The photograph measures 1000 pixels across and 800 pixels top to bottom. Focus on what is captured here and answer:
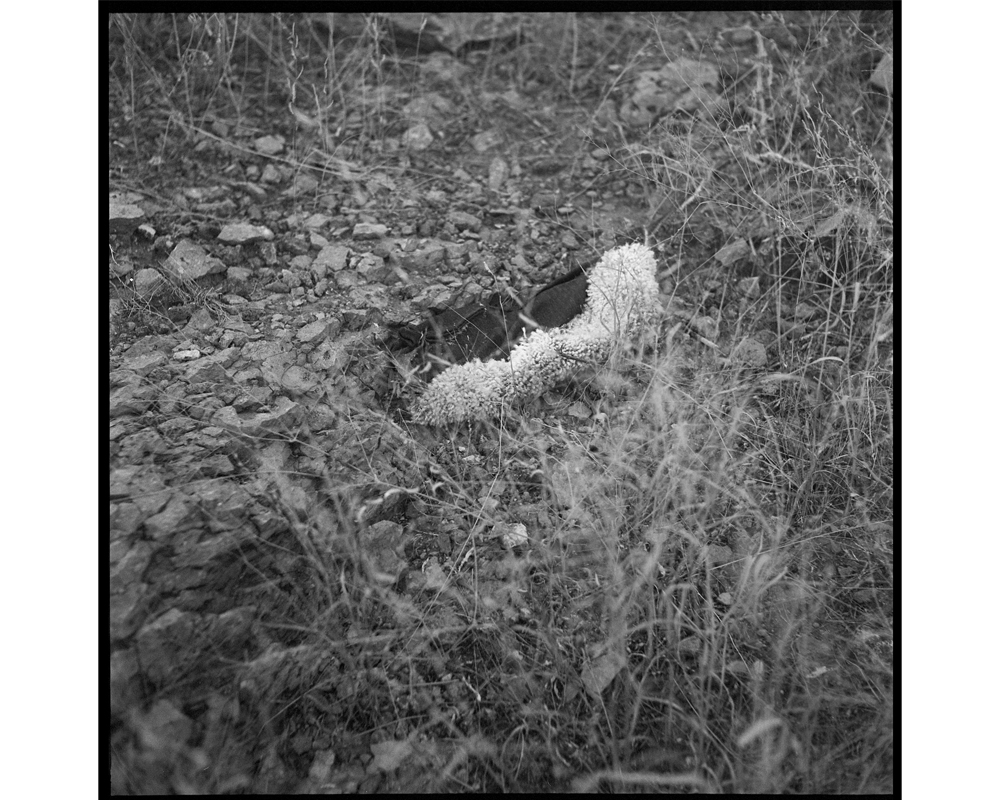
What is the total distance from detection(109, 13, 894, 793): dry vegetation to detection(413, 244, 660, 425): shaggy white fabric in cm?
4

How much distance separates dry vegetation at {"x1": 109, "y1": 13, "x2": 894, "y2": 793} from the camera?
1.12m

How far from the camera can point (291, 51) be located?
1.69 meters

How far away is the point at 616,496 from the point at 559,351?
316 mm

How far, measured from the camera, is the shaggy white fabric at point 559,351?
139cm

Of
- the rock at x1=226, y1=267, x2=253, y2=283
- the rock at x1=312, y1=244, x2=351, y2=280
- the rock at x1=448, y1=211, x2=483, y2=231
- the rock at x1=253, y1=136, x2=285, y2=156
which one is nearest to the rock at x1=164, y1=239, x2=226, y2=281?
the rock at x1=226, y1=267, x2=253, y2=283

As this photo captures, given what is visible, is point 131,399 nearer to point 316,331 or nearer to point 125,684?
point 316,331

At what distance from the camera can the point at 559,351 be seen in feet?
4.71

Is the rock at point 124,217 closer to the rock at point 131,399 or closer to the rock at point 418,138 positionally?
the rock at point 131,399

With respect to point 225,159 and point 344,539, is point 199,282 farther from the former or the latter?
point 344,539

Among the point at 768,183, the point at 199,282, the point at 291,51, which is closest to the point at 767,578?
the point at 768,183

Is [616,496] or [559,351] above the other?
[559,351]

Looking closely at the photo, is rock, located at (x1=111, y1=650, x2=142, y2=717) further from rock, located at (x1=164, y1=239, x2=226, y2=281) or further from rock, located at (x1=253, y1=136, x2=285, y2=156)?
rock, located at (x1=253, y1=136, x2=285, y2=156)

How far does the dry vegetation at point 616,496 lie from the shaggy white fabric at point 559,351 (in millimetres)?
40

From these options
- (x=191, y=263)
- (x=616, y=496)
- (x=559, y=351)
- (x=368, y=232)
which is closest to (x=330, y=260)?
(x=368, y=232)
